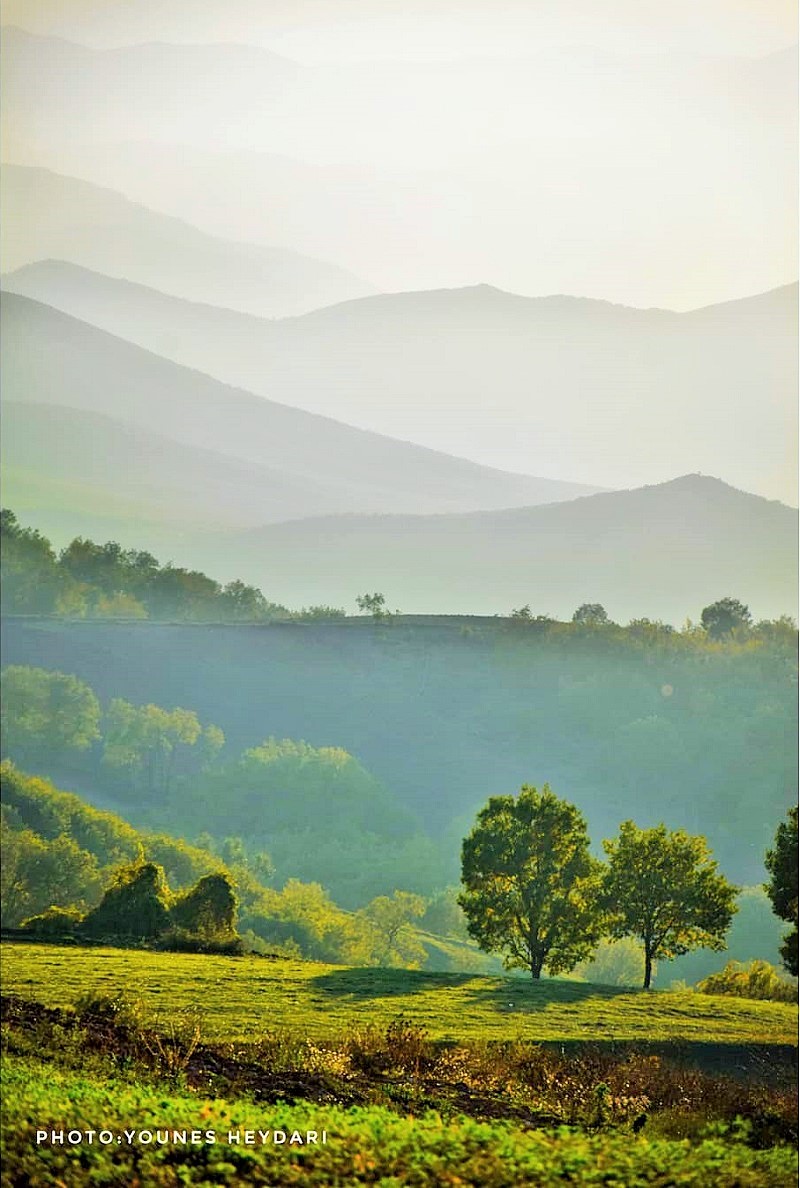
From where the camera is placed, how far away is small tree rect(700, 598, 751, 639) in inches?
284

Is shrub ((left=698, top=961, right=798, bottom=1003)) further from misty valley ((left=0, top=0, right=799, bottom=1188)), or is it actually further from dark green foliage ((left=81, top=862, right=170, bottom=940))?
dark green foliage ((left=81, top=862, right=170, bottom=940))

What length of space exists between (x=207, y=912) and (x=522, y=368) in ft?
10.9

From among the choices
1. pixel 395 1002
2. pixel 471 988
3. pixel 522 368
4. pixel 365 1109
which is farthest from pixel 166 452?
pixel 365 1109

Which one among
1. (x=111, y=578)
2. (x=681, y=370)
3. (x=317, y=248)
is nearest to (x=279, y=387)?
(x=317, y=248)

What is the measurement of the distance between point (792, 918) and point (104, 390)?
461cm

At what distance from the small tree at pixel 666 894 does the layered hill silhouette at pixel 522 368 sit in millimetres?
1844

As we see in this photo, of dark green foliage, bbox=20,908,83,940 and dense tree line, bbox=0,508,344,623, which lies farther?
dense tree line, bbox=0,508,344,623

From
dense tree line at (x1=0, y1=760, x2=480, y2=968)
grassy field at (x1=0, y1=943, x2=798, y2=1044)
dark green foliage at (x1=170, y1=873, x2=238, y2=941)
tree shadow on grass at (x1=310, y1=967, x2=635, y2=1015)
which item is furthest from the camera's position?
dark green foliage at (x1=170, y1=873, x2=238, y2=941)

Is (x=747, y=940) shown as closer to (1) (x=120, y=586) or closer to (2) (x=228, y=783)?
(2) (x=228, y=783)

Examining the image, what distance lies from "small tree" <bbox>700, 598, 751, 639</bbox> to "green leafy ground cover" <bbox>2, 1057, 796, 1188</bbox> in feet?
8.09

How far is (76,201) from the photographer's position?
768 centimetres

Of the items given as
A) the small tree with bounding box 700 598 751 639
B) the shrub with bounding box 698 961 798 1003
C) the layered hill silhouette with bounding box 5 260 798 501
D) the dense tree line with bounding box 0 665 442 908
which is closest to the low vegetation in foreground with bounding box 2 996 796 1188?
the shrub with bounding box 698 961 798 1003

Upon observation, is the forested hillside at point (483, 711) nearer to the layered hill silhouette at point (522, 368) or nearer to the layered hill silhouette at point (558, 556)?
the layered hill silhouette at point (558, 556)

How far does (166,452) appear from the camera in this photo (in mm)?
8023
